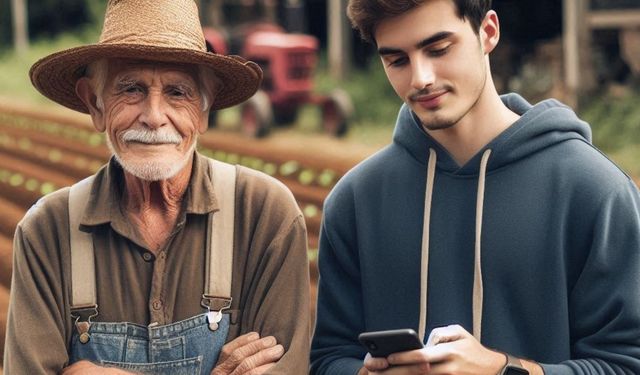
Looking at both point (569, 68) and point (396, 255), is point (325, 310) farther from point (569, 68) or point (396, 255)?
point (569, 68)

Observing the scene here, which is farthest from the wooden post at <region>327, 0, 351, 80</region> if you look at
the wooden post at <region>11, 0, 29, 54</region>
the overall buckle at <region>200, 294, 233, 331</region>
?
the overall buckle at <region>200, 294, 233, 331</region>

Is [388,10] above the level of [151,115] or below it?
above

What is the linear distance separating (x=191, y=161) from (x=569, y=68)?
10038 millimetres

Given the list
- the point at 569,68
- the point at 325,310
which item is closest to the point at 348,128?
the point at 569,68

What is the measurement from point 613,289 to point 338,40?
13087 mm

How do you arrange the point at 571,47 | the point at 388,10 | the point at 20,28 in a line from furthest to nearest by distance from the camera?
1. the point at 20,28
2. the point at 571,47
3. the point at 388,10

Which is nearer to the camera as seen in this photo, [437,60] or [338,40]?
[437,60]

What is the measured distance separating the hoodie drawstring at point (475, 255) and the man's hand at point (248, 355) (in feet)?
1.31

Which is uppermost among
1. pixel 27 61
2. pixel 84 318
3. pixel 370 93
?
pixel 27 61

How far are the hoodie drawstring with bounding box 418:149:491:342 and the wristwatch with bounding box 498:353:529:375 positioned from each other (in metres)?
0.18

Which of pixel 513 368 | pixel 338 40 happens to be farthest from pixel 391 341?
pixel 338 40

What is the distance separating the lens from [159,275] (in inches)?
126

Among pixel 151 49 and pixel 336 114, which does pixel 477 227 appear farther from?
pixel 336 114

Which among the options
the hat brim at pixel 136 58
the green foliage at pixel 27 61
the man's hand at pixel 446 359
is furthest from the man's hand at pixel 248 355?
the green foliage at pixel 27 61
